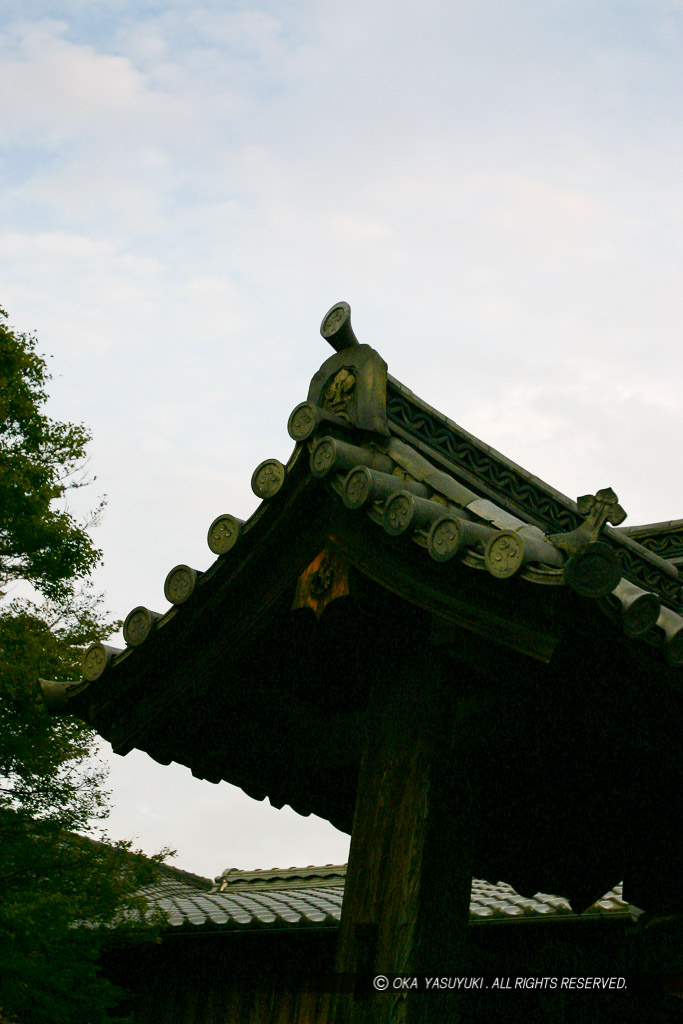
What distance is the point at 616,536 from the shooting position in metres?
4.72

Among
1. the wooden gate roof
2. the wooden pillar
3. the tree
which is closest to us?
the wooden gate roof

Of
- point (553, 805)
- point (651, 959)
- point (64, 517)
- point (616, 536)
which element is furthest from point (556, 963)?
point (64, 517)

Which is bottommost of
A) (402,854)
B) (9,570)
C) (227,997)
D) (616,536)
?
(227,997)

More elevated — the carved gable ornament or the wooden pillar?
the carved gable ornament

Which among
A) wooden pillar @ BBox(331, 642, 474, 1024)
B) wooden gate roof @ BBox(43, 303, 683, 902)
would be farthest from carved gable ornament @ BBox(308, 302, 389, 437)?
wooden pillar @ BBox(331, 642, 474, 1024)

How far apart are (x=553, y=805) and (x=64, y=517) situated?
589 centimetres

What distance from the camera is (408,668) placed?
13.8ft

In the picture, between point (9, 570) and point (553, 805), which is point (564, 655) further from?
point (9, 570)

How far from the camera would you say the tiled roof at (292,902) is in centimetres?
881

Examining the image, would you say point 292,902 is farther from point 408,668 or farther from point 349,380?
point 349,380

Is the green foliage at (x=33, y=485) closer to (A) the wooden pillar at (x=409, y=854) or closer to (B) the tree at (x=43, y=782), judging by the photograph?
(B) the tree at (x=43, y=782)

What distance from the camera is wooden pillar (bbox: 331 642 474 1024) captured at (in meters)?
3.62

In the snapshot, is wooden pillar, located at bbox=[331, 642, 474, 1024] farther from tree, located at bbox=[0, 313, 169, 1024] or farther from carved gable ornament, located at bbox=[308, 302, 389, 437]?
tree, located at bbox=[0, 313, 169, 1024]

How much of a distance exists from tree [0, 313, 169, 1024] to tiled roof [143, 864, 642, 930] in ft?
5.64
